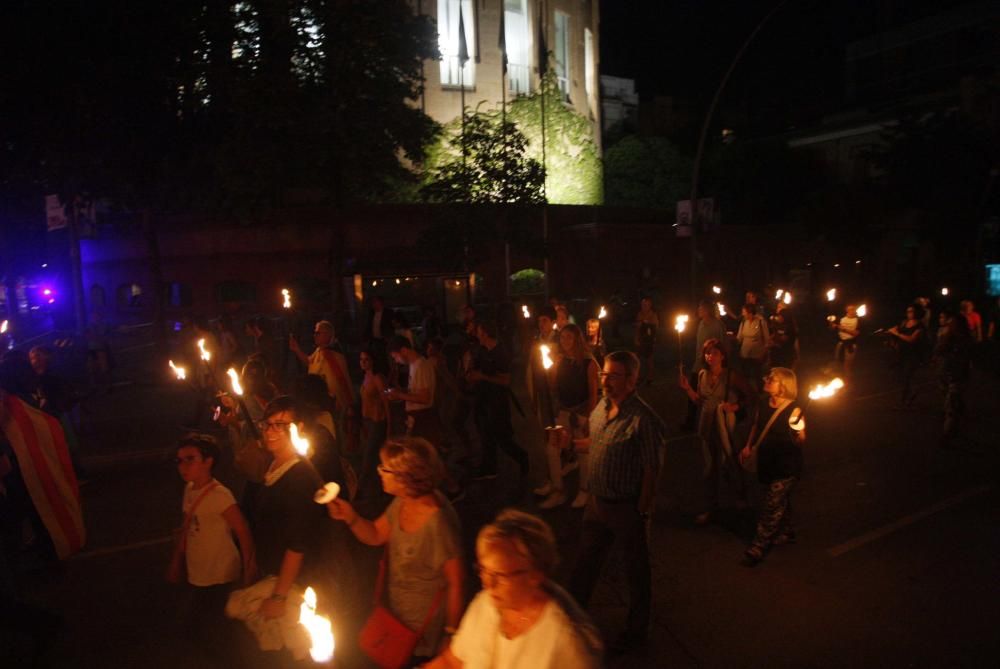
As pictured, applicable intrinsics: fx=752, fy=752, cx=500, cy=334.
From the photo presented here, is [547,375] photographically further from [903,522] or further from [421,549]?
[421,549]

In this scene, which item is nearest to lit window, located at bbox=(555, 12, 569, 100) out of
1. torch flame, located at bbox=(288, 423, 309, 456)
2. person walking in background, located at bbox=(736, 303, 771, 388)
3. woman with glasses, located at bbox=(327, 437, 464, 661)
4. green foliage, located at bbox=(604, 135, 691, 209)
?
green foliage, located at bbox=(604, 135, 691, 209)

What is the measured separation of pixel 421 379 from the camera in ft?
23.6

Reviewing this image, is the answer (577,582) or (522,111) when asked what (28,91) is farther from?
(522,111)

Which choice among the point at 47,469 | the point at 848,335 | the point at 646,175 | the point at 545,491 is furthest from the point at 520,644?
the point at 646,175

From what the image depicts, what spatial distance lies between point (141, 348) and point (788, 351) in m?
18.2

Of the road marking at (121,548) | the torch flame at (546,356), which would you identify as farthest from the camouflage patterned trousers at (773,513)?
the road marking at (121,548)

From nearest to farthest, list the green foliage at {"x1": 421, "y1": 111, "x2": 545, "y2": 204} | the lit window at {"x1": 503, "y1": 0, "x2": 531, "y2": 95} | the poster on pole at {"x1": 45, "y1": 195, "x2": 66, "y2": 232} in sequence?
the poster on pole at {"x1": 45, "y1": 195, "x2": 66, "y2": 232}, the green foliage at {"x1": 421, "y1": 111, "x2": 545, "y2": 204}, the lit window at {"x1": 503, "y1": 0, "x2": 531, "y2": 95}

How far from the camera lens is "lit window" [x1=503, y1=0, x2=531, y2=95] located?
38.4 meters

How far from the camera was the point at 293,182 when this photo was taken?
56.9ft

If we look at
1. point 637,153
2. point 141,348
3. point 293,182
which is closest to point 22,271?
point 141,348

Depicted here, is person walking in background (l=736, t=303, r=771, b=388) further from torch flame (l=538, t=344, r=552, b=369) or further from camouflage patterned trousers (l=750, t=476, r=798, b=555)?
camouflage patterned trousers (l=750, t=476, r=798, b=555)

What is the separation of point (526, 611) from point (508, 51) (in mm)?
38987

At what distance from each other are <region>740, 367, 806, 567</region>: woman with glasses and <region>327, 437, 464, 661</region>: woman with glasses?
328 centimetres

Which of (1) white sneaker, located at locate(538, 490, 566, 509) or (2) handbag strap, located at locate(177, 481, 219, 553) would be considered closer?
(2) handbag strap, located at locate(177, 481, 219, 553)
